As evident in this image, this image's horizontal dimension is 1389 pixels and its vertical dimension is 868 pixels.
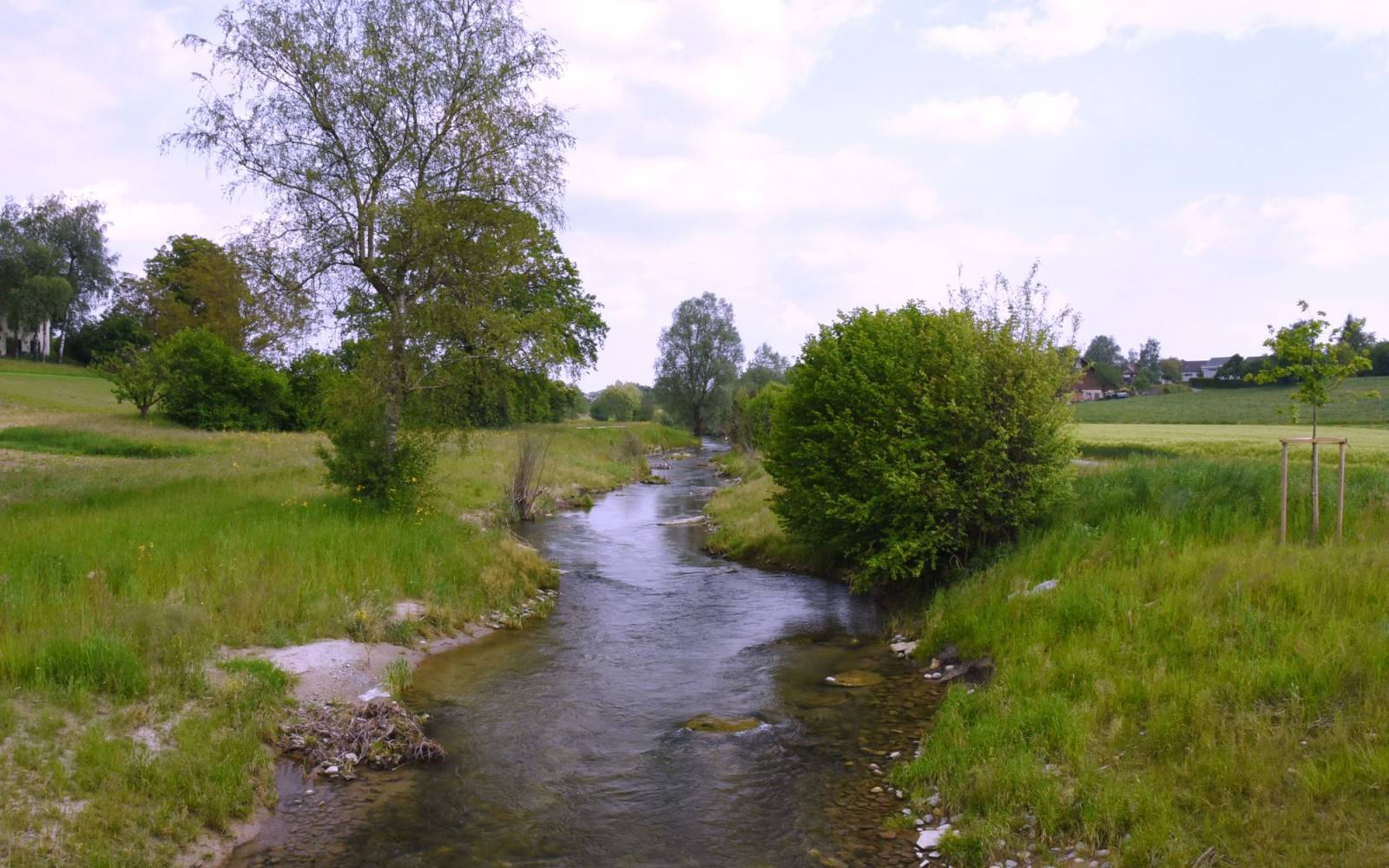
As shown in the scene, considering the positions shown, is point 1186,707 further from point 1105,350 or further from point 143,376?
point 1105,350

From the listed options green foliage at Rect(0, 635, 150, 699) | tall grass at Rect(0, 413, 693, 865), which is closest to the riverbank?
tall grass at Rect(0, 413, 693, 865)

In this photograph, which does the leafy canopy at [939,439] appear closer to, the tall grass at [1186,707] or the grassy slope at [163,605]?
the tall grass at [1186,707]

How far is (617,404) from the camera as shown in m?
100

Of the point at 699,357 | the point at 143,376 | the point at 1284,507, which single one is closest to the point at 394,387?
the point at 1284,507

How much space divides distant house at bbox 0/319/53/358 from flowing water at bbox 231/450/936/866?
76120 mm

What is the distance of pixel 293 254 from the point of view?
683 inches

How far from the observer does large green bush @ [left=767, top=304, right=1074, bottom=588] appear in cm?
1430

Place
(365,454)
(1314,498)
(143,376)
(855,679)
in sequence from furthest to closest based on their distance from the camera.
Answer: (143,376)
(365,454)
(855,679)
(1314,498)

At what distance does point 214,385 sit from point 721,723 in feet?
119

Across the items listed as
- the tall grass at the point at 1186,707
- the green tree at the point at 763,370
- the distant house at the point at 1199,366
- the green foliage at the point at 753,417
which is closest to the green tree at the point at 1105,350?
the distant house at the point at 1199,366

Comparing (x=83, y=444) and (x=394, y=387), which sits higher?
(x=394, y=387)

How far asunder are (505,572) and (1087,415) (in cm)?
4025

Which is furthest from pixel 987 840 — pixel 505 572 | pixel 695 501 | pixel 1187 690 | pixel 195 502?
pixel 695 501

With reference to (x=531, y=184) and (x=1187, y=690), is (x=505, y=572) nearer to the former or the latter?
(x=531, y=184)
